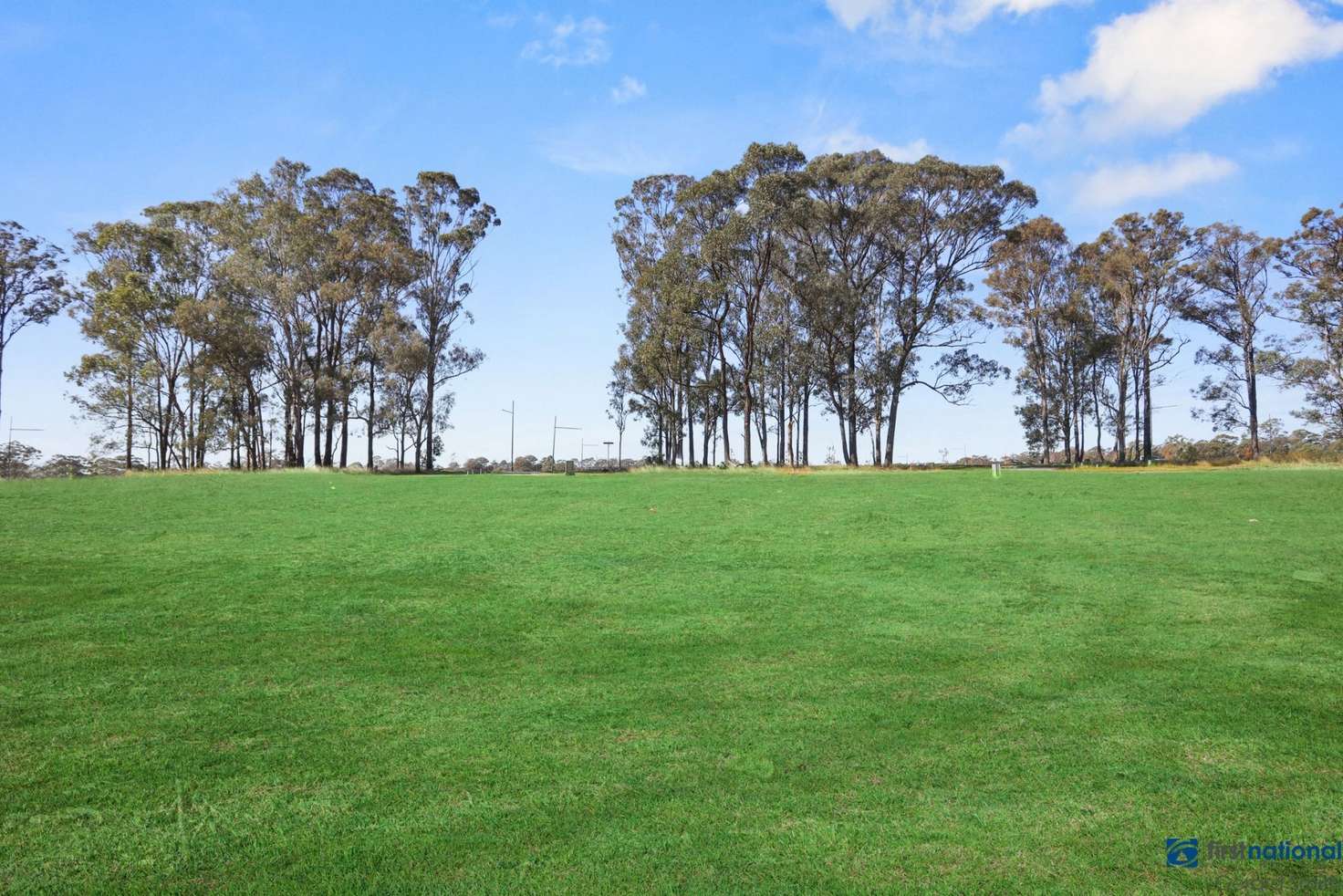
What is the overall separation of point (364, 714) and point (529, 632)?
2.02 meters

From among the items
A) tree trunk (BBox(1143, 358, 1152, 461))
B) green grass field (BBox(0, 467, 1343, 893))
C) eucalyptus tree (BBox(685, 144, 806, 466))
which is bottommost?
green grass field (BBox(0, 467, 1343, 893))

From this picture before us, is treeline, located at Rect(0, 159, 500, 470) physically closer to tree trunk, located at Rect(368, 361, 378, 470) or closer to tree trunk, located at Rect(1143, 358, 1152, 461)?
tree trunk, located at Rect(368, 361, 378, 470)

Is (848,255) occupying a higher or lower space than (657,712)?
higher

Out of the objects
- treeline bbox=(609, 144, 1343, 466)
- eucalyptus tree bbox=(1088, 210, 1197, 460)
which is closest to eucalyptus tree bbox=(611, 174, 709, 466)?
treeline bbox=(609, 144, 1343, 466)

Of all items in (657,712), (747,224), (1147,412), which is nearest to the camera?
(657,712)

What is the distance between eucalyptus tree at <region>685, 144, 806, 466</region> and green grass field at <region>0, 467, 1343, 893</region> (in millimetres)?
27003

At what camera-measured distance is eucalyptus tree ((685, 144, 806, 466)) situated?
3522cm

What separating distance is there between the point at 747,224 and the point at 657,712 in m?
32.7

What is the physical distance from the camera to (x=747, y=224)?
3550 cm

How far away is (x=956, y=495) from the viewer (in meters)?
15.9

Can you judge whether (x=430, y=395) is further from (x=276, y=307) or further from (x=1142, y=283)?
(x=1142, y=283)

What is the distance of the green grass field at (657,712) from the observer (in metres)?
3.53

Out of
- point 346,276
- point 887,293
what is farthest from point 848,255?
point 346,276

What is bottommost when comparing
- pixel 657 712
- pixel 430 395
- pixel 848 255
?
pixel 657 712
